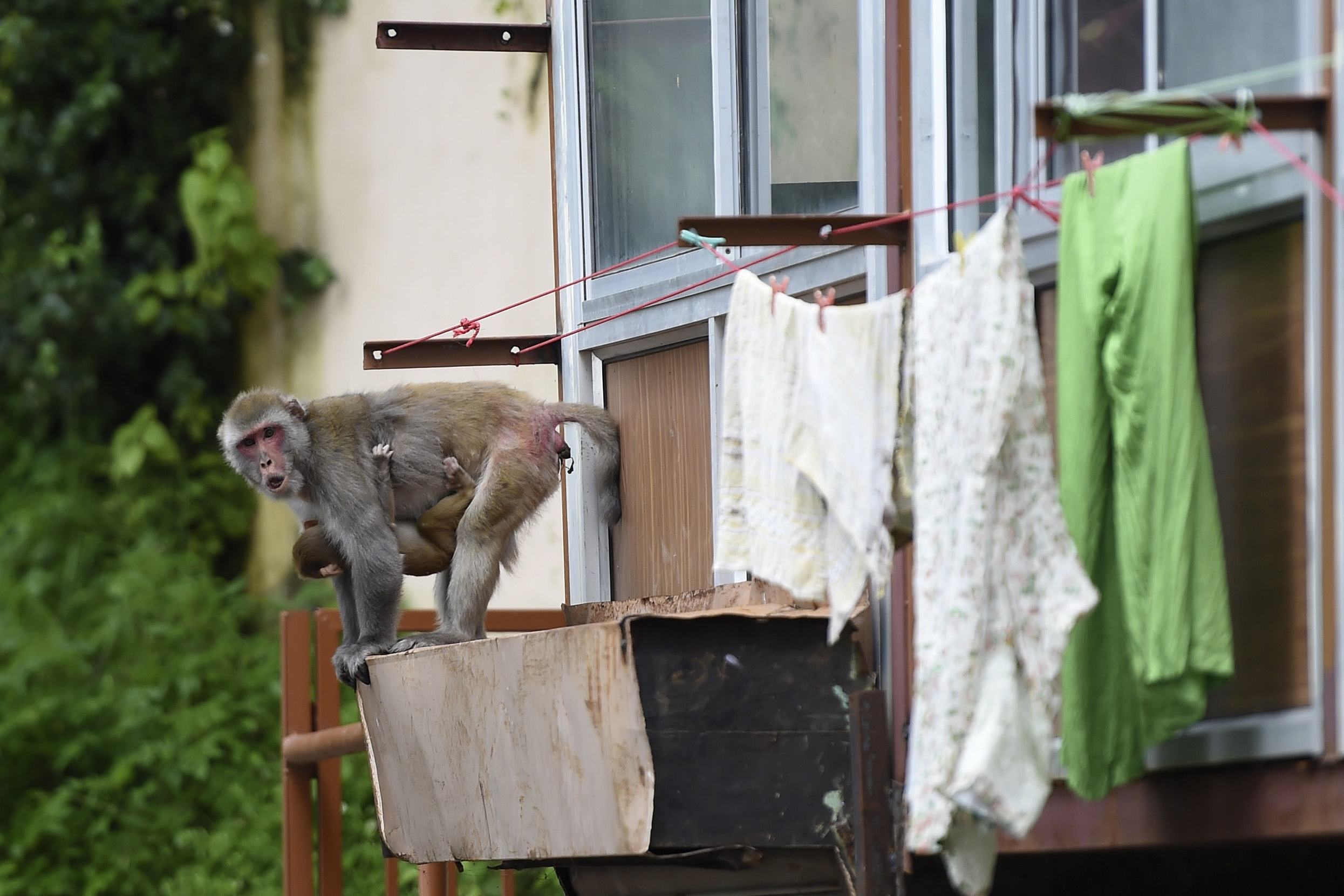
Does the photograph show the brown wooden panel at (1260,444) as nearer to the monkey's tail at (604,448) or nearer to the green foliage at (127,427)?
the monkey's tail at (604,448)

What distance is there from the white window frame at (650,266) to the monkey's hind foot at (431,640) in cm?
84

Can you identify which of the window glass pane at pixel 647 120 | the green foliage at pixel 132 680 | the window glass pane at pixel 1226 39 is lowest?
the green foliage at pixel 132 680

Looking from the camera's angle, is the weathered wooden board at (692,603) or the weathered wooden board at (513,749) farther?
the weathered wooden board at (692,603)

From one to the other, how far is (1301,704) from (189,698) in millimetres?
10091

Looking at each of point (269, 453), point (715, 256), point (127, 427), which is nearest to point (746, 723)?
point (715, 256)

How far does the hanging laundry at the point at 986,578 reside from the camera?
366 centimetres

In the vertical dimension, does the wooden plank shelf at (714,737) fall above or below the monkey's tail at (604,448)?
below

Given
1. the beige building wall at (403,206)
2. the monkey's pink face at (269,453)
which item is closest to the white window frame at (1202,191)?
the monkey's pink face at (269,453)

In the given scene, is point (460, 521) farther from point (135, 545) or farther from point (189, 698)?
point (135, 545)

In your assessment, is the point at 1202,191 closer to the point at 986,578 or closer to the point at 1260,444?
the point at 1260,444

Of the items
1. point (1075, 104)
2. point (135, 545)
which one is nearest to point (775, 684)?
point (1075, 104)

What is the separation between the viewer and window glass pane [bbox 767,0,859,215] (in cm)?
555

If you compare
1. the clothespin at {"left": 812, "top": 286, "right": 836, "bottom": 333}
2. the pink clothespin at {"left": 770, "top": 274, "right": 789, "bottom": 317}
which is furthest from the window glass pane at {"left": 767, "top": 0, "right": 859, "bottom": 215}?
the clothespin at {"left": 812, "top": 286, "right": 836, "bottom": 333}

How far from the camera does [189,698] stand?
12688mm
